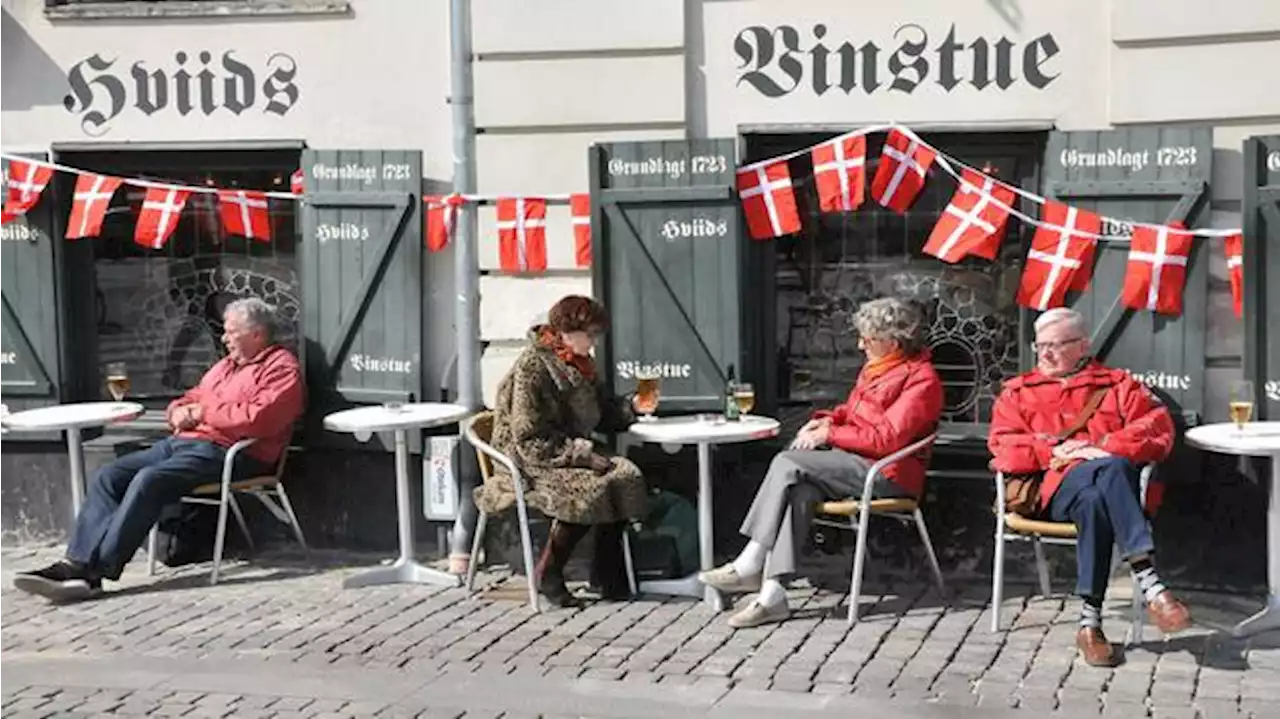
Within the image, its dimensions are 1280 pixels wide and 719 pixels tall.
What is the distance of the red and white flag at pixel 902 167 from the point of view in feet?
22.2

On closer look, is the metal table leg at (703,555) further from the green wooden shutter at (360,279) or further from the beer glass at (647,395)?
the green wooden shutter at (360,279)

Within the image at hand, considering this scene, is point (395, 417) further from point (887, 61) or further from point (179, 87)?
point (887, 61)

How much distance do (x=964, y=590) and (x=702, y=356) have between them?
147cm

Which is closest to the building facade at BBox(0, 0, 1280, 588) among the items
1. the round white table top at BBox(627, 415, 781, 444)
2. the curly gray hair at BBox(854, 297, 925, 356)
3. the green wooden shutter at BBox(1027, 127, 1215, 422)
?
the green wooden shutter at BBox(1027, 127, 1215, 422)

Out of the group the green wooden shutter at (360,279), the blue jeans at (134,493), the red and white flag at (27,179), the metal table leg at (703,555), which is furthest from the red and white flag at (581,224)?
the red and white flag at (27,179)

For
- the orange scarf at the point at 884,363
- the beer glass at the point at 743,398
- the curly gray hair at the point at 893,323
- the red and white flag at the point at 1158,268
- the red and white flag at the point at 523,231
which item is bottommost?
the beer glass at the point at 743,398

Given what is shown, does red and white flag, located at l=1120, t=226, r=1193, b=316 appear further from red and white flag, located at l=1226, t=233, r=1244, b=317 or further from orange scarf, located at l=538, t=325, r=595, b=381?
orange scarf, located at l=538, t=325, r=595, b=381

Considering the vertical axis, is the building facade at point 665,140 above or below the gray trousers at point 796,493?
above

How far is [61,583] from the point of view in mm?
6844

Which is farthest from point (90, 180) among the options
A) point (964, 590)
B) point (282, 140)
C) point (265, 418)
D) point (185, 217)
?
point (964, 590)

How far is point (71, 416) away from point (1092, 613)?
4.53 meters

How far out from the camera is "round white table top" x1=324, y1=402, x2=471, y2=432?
6.88 metres

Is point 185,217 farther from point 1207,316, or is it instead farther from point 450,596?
point 1207,316

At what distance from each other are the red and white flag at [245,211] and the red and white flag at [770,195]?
2338mm
